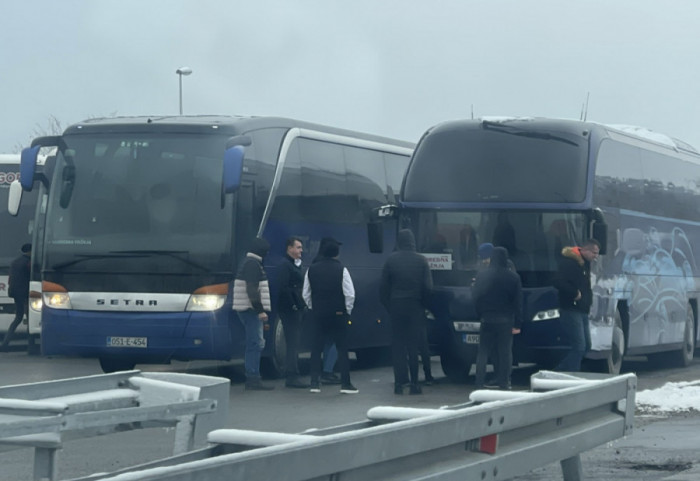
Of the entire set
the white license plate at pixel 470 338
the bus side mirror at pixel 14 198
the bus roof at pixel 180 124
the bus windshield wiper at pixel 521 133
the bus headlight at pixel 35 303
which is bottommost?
the white license plate at pixel 470 338

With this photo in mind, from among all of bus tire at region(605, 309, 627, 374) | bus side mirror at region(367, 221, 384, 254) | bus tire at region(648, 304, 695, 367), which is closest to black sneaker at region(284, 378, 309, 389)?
bus side mirror at region(367, 221, 384, 254)

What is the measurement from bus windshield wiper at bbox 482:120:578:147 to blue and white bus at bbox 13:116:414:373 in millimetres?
2706

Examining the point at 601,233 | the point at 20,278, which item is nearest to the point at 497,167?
the point at 601,233

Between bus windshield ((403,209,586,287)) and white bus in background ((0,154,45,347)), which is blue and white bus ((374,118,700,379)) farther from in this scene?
white bus in background ((0,154,45,347))

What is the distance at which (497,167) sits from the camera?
17703 mm

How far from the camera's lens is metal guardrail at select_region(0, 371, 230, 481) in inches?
218

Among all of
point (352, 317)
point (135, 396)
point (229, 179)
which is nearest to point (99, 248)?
point (229, 179)

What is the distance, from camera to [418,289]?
1596 cm

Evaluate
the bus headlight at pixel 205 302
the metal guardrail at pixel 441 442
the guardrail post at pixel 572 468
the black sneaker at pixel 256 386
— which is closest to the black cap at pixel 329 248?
the bus headlight at pixel 205 302

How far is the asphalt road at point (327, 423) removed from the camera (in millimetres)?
9547

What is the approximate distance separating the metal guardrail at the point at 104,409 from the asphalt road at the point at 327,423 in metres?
3.09

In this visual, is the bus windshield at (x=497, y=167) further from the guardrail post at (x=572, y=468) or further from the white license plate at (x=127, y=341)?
the guardrail post at (x=572, y=468)

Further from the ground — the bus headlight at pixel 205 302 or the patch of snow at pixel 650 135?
the patch of snow at pixel 650 135

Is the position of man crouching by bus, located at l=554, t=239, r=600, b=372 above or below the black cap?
below
